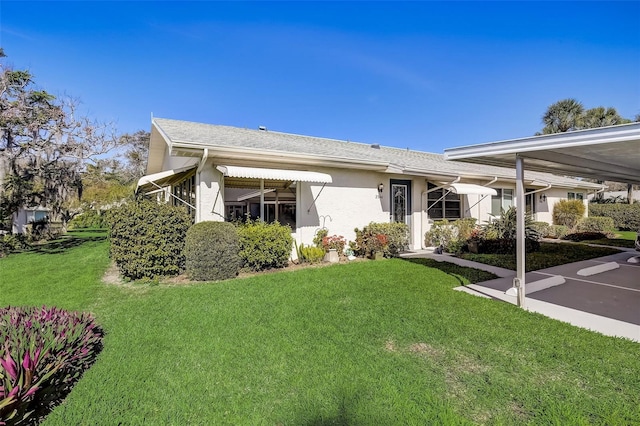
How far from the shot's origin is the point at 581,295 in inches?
319

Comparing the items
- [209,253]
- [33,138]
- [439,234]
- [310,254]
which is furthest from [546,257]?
[33,138]

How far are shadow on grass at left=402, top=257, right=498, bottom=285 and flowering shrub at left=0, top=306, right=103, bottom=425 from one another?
9.43 m

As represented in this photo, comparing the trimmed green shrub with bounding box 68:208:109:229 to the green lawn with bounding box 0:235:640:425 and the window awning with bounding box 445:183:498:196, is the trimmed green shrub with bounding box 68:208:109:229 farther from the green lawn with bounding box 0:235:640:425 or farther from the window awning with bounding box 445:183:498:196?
the window awning with bounding box 445:183:498:196

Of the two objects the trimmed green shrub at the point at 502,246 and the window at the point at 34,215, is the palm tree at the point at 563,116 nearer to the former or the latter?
the trimmed green shrub at the point at 502,246

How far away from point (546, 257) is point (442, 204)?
18.9 ft

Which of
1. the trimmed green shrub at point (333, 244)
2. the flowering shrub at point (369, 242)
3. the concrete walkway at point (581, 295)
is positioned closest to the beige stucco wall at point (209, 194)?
the trimmed green shrub at point (333, 244)

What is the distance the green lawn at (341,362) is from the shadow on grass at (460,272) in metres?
2.24

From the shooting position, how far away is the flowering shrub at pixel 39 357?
335 centimetres

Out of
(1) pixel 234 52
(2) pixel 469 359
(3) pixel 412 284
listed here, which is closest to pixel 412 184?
(3) pixel 412 284

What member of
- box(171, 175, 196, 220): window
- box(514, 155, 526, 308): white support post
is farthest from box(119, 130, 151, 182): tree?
box(514, 155, 526, 308): white support post

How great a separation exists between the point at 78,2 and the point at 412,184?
17120 mm

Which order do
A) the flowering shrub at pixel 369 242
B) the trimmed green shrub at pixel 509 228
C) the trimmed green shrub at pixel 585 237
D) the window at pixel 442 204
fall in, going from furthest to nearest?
the trimmed green shrub at pixel 585 237 < the window at pixel 442 204 < the trimmed green shrub at pixel 509 228 < the flowering shrub at pixel 369 242

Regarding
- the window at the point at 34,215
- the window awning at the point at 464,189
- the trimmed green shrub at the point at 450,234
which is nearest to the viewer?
the trimmed green shrub at the point at 450,234

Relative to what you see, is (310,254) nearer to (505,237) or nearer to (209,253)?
(209,253)
